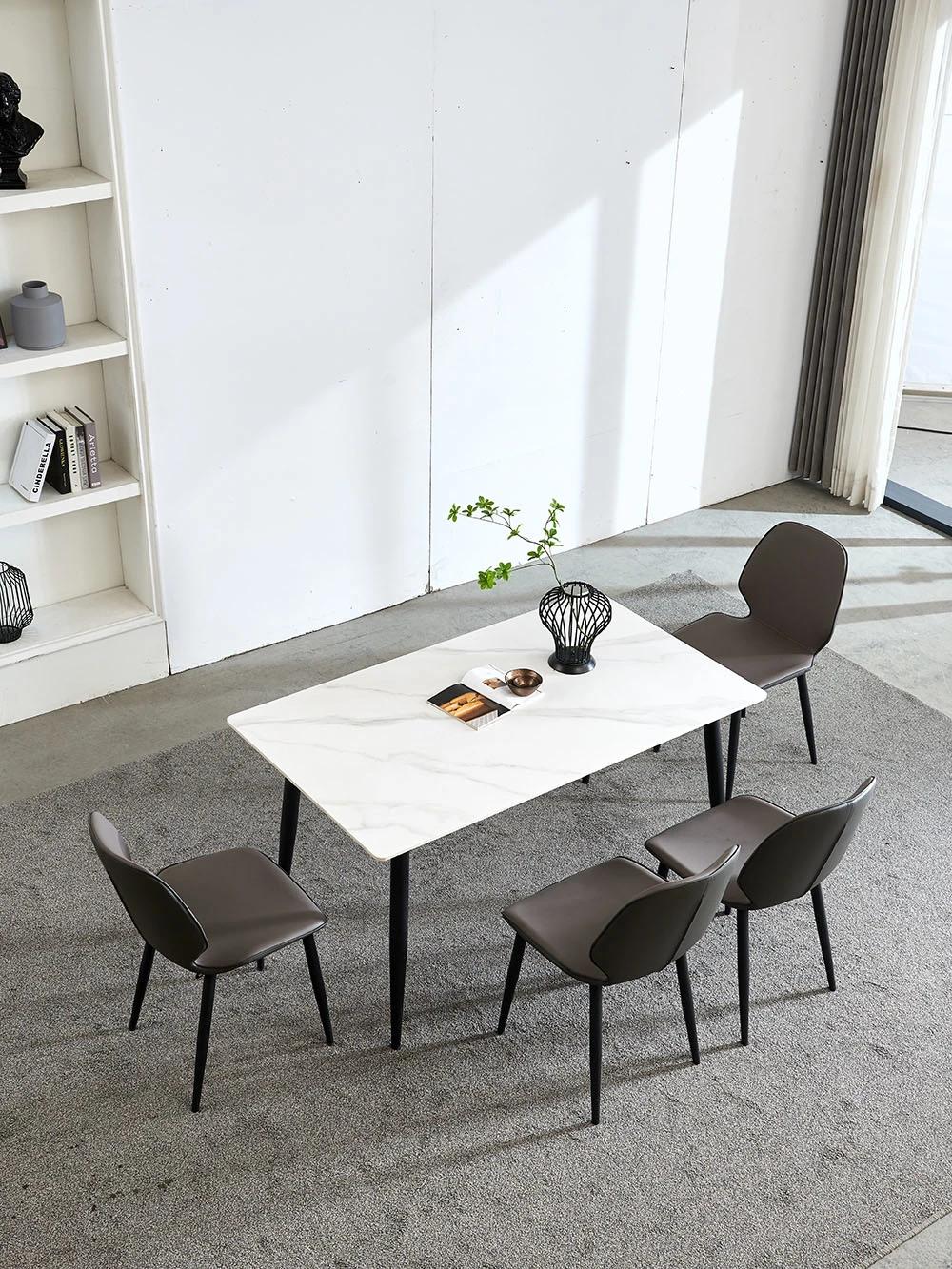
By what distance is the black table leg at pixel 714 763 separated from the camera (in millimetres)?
4000

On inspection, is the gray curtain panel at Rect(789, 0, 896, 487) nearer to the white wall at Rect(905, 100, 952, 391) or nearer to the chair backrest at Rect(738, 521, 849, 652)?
the white wall at Rect(905, 100, 952, 391)

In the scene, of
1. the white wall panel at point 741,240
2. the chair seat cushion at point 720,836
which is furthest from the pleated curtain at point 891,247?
the chair seat cushion at point 720,836

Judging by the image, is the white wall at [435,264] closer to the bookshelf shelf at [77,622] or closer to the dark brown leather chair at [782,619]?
the bookshelf shelf at [77,622]

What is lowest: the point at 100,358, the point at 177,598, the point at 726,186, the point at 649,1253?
the point at 649,1253

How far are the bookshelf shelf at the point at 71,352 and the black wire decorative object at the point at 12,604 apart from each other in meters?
0.66

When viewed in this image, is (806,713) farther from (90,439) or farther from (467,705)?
(90,439)

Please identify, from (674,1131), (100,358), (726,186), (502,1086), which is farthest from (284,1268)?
(726,186)

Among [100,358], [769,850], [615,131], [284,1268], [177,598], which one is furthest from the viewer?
[615,131]

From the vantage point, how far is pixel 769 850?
10.7 feet

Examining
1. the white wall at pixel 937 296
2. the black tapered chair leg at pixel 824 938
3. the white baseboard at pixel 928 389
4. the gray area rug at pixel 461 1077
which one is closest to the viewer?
the gray area rug at pixel 461 1077

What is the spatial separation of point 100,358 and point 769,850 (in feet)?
8.78

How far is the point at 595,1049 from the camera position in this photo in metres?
3.28

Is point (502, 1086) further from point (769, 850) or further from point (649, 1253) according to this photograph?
point (769, 850)

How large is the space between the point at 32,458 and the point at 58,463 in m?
0.10
